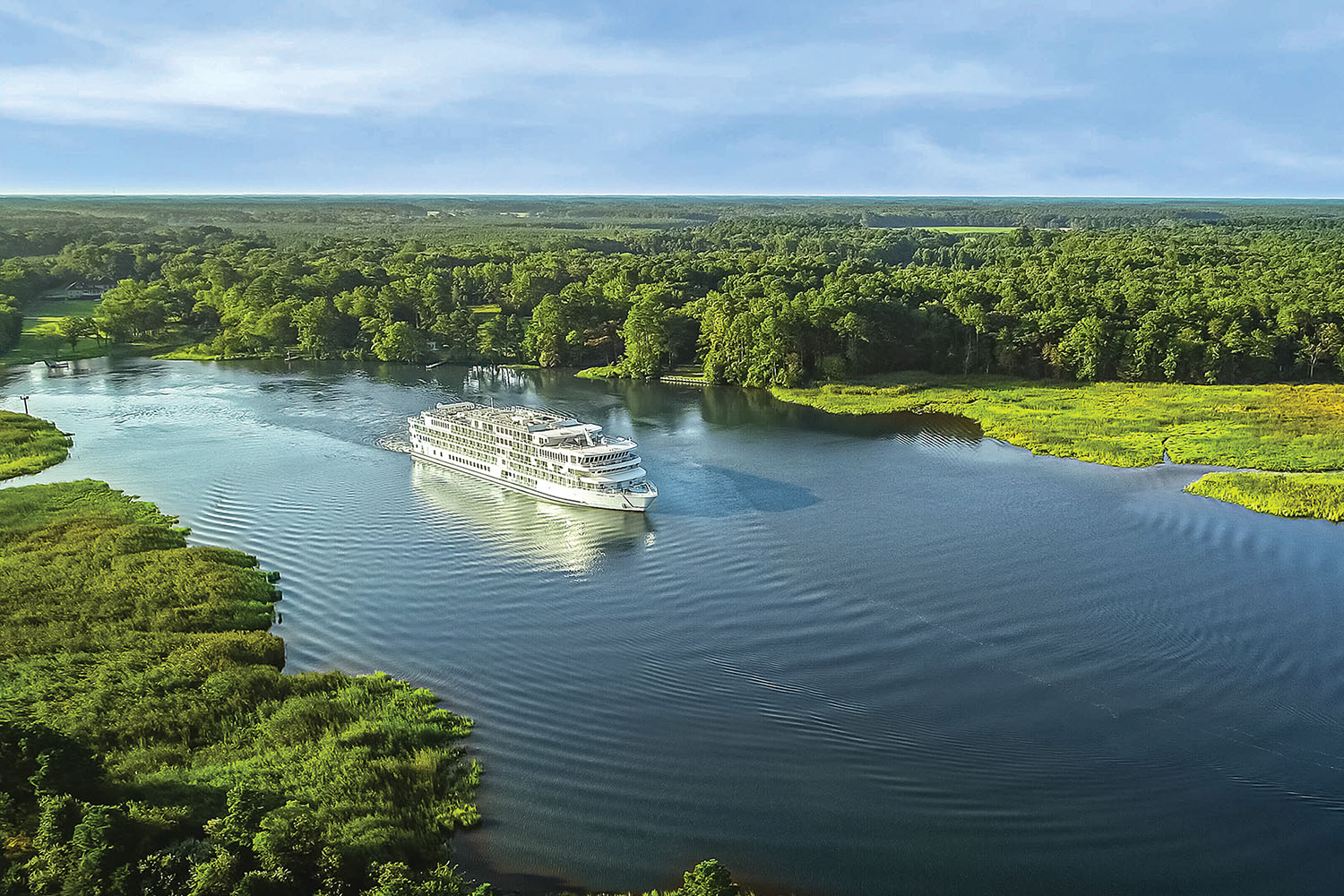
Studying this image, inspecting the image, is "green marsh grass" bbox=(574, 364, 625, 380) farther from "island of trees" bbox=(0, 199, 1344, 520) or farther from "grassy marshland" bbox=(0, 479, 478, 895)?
"grassy marshland" bbox=(0, 479, 478, 895)

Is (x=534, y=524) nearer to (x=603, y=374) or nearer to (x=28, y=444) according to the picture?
(x=28, y=444)

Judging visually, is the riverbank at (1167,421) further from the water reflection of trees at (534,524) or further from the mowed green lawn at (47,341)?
the mowed green lawn at (47,341)

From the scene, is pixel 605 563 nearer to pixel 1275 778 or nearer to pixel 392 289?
pixel 1275 778

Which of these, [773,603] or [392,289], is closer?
[773,603]

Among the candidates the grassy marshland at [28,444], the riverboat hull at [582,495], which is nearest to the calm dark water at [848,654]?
the riverboat hull at [582,495]

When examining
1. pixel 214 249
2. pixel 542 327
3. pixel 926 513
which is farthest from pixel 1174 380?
pixel 214 249

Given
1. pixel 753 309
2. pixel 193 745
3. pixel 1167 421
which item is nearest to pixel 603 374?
pixel 753 309
